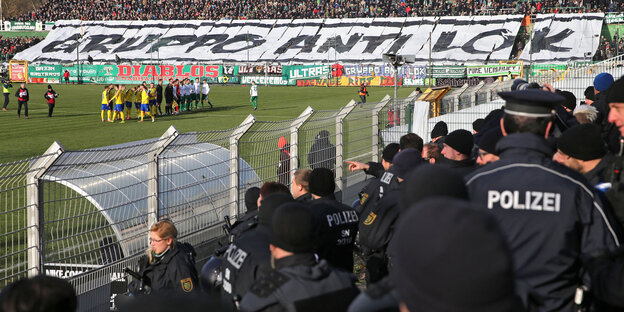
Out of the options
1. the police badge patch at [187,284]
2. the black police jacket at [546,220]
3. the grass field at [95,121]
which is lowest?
the grass field at [95,121]

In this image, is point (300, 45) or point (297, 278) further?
point (300, 45)

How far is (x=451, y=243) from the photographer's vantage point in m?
1.41

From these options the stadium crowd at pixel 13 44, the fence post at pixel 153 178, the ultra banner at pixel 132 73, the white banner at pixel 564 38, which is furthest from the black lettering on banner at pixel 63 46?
the fence post at pixel 153 178

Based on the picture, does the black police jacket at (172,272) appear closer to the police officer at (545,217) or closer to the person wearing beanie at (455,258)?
the police officer at (545,217)

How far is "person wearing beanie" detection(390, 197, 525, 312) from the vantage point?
4.66 ft

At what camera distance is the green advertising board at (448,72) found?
51719 mm

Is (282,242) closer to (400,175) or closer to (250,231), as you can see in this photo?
(250,231)

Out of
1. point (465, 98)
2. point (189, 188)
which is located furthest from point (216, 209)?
point (465, 98)

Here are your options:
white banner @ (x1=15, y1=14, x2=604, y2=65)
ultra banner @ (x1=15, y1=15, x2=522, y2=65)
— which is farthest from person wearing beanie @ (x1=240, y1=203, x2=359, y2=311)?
ultra banner @ (x1=15, y1=15, x2=522, y2=65)

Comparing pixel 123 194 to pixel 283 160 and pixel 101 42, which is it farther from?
pixel 101 42

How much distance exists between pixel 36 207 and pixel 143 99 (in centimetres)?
2301

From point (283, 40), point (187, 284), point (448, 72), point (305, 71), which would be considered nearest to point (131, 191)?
point (187, 284)

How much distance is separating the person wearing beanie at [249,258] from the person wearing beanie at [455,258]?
2182 mm

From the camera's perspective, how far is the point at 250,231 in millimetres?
3902
